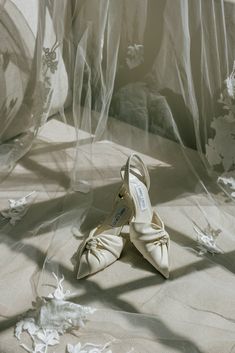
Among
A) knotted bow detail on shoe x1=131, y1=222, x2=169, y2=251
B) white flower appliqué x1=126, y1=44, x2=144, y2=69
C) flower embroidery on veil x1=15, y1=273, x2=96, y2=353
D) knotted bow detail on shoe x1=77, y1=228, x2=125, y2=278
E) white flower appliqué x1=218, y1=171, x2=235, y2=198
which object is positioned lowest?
flower embroidery on veil x1=15, y1=273, x2=96, y2=353

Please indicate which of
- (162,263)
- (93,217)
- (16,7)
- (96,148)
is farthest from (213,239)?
(16,7)

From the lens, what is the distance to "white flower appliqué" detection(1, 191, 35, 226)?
4.13 ft

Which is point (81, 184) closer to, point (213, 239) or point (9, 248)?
point (9, 248)

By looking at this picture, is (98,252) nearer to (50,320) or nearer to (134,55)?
(50,320)

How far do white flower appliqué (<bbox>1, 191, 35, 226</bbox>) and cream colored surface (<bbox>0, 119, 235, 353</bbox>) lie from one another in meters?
0.02

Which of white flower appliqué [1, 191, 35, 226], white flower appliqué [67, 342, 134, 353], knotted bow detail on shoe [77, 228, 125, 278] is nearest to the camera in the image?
white flower appliqué [67, 342, 134, 353]

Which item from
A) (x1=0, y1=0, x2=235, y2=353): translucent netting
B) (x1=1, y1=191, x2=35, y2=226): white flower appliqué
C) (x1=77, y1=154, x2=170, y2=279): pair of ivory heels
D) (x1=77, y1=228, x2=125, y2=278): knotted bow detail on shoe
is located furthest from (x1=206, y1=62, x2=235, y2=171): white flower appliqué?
(x1=1, y1=191, x2=35, y2=226): white flower appliqué

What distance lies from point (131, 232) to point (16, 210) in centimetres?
31

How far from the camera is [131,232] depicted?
117 cm

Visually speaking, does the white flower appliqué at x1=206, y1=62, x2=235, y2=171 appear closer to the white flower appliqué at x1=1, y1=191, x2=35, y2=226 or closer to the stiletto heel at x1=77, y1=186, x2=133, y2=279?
the stiletto heel at x1=77, y1=186, x2=133, y2=279

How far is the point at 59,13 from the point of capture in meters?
1.24

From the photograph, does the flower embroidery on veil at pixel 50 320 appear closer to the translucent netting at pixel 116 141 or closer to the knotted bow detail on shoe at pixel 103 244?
the translucent netting at pixel 116 141

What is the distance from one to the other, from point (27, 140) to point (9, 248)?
354mm

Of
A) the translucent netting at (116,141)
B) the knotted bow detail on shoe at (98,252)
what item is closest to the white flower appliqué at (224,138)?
the translucent netting at (116,141)
